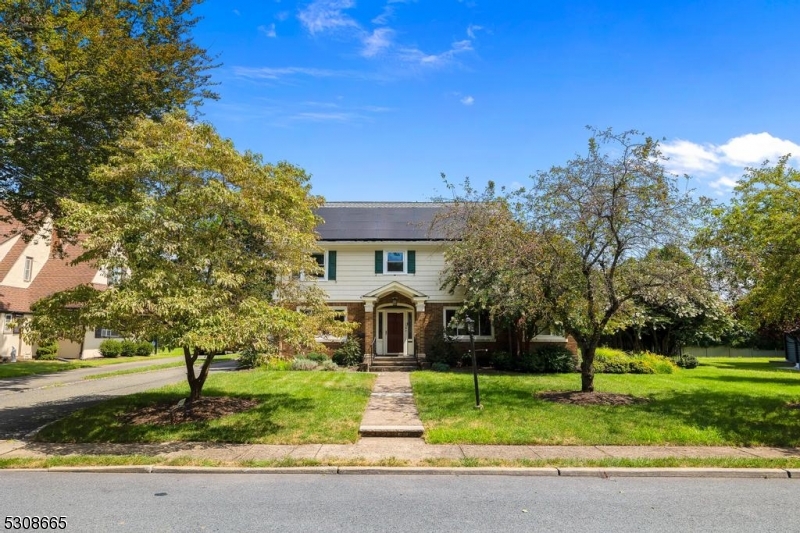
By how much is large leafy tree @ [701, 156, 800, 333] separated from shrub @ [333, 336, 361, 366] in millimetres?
14388

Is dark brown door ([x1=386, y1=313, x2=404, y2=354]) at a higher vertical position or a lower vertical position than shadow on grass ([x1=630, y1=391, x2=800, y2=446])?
higher

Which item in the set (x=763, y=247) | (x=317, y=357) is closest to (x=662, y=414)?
(x=763, y=247)

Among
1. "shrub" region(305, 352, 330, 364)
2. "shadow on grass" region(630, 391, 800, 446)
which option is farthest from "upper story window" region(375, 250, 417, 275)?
"shadow on grass" region(630, 391, 800, 446)

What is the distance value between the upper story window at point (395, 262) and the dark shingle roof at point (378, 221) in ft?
2.24

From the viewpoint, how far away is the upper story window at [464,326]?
22.2 m

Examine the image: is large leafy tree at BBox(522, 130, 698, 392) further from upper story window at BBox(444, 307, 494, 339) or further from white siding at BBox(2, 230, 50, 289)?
white siding at BBox(2, 230, 50, 289)

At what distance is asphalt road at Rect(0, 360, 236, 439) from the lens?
1105 centimetres

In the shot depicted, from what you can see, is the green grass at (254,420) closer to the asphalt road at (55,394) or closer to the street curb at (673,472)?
the asphalt road at (55,394)

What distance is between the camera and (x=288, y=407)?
11852mm

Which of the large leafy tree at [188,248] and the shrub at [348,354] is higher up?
the large leafy tree at [188,248]

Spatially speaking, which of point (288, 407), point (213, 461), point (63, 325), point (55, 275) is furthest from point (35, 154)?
point (55, 275)

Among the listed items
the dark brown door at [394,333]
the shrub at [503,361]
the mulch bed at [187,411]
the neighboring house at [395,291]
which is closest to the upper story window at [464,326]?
the neighboring house at [395,291]

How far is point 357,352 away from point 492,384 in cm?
800

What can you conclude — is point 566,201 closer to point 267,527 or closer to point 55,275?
point 267,527
